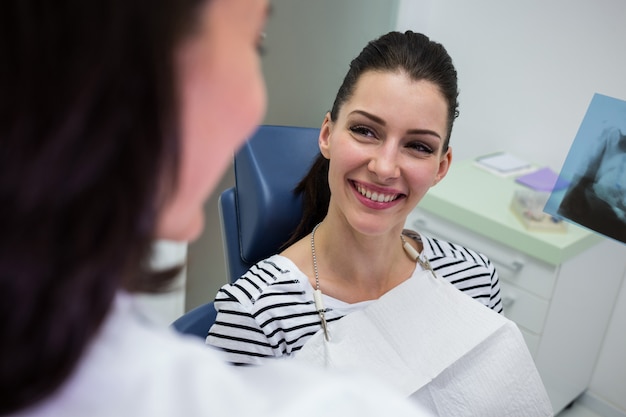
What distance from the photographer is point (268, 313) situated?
46.1 inches

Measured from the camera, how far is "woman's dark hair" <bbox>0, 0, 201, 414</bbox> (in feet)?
0.83

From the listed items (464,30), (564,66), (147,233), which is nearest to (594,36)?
(564,66)

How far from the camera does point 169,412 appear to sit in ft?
0.90

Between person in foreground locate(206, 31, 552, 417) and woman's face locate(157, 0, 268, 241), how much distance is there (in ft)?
2.73

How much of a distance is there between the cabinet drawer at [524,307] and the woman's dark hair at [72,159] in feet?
5.61

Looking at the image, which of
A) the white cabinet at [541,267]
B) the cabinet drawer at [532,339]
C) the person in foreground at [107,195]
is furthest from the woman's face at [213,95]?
the cabinet drawer at [532,339]

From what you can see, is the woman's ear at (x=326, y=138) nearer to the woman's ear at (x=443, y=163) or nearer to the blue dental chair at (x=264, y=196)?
the blue dental chair at (x=264, y=196)

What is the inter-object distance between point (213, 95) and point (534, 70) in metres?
2.09

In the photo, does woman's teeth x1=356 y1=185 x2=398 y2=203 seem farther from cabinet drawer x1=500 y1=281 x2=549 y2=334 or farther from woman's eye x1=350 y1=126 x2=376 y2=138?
cabinet drawer x1=500 y1=281 x2=549 y2=334

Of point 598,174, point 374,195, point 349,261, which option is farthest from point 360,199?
point 598,174

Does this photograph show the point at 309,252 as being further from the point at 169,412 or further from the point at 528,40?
the point at 528,40

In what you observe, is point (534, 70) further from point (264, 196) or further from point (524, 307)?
point (264, 196)

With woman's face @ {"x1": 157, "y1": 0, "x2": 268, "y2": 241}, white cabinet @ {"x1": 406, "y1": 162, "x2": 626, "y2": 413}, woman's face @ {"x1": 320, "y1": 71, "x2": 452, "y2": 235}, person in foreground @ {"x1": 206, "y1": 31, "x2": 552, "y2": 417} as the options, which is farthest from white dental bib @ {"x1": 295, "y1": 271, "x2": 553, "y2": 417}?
woman's face @ {"x1": 157, "y1": 0, "x2": 268, "y2": 241}

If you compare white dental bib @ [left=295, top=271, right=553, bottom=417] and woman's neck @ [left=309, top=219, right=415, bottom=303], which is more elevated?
woman's neck @ [left=309, top=219, right=415, bottom=303]
